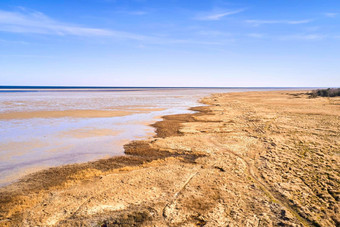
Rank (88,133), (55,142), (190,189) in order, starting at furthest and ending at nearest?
(88,133)
(55,142)
(190,189)

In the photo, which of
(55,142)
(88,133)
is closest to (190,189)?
(55,142)

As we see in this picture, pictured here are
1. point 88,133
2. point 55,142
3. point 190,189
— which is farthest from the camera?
point 88,133

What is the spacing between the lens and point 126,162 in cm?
988

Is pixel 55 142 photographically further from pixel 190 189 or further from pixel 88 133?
pixel 190 189

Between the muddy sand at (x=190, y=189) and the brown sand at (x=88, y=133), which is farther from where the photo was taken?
the brown sand at (x=88, y=133)

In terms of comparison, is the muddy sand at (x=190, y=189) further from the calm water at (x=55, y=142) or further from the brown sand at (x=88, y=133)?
the brown sand at (x=88, y=133)

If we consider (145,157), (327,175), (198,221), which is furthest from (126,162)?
(327,175)

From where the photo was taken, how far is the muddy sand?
5566 mm

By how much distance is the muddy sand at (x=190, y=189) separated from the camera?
18.3 ft

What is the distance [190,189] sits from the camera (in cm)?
706

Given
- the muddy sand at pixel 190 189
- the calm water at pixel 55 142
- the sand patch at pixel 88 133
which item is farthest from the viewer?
the sand patch at pixel 88 133

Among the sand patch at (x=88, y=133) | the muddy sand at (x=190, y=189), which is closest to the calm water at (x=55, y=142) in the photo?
the sand patch at (x=88, y=133)

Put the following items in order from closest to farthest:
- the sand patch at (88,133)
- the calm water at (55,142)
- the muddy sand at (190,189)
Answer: the muddy sand at (190,189), the calm water at (55,142), the sand patch at (88,133)

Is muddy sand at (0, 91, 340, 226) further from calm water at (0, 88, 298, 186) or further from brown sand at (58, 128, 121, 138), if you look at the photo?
brown sand at (58, 128, 121, 138)
